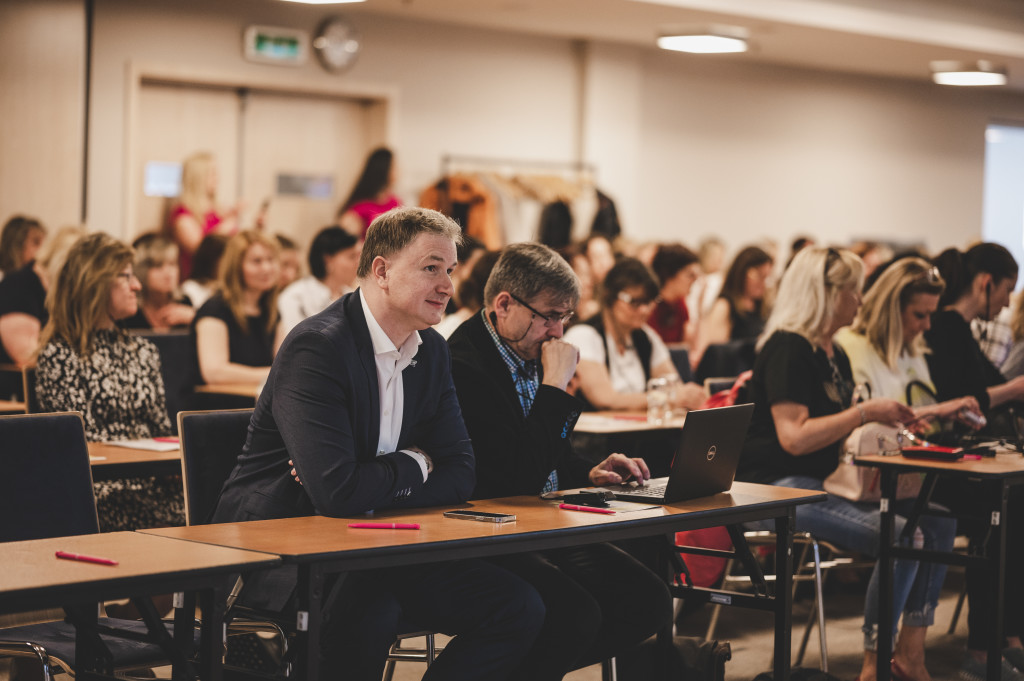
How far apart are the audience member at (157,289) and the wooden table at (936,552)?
4056mm

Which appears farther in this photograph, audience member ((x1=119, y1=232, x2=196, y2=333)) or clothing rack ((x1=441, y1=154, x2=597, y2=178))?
clothing rack ((x1=441, y1=154, x2=597, y2=178))

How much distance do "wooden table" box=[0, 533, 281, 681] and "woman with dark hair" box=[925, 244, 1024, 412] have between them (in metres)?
3.42

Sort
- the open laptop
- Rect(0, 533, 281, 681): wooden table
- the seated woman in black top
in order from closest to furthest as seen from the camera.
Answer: Rect(0, 533, 281, 681): wooden table < the open laptop < the seated woman in black top

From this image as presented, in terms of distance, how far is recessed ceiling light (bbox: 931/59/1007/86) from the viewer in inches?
416

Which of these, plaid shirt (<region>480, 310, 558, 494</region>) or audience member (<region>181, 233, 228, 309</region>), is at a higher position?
audience member (<region>181, 233, 228, 309</region>)

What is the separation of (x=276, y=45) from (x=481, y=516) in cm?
707

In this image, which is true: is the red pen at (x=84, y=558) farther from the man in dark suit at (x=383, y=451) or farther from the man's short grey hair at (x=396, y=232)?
the man's short grey hair at (x=396, y=232)

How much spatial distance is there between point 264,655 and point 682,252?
3.92m

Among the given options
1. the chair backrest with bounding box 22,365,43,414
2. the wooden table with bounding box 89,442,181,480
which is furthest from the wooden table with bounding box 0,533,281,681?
the chair backrest with bounding box 22,365,43,414

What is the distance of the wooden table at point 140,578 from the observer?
1825 mm

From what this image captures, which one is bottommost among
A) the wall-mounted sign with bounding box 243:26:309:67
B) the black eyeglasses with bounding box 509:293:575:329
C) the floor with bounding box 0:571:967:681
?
the floor with bounding box 0:571:967:681

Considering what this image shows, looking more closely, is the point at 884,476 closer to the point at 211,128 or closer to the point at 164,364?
the point at 164,364

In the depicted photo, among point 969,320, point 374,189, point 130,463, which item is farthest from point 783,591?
point 374,189

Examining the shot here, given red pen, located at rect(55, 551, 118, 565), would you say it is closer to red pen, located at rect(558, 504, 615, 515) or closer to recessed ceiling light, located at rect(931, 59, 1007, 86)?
red pen, located at rect(558, 504, 615, 515)
